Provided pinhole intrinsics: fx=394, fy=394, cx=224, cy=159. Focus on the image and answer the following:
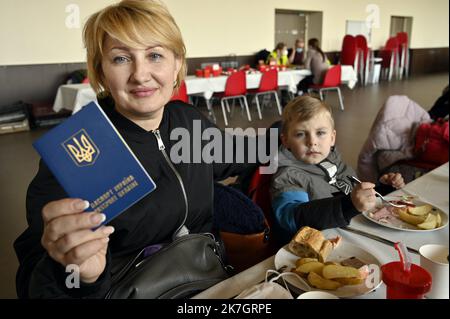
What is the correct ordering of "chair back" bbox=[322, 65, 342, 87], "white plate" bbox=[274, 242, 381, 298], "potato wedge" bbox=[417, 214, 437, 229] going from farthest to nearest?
"chair back" bbox=[322, 65, 342, 87]
"potato wedge" bbox=[417, 214, 437, 229]
"white plate" bbox=[274, 242, 381, 298]

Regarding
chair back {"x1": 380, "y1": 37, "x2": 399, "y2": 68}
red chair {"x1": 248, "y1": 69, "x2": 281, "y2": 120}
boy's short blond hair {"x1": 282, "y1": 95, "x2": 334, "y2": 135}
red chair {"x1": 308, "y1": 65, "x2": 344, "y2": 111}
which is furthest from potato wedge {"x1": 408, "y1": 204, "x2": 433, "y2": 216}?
chair back {"x1": 380, "y1": 37, "x2": 399, "y2": 68}

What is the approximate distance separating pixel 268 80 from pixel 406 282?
633 centimetres

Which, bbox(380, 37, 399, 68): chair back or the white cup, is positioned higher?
bbox(380, 37, 399, 68): chair back

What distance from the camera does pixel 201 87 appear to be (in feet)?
20.2

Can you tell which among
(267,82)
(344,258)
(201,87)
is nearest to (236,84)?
(201,87)

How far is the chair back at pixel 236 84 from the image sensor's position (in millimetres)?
6285

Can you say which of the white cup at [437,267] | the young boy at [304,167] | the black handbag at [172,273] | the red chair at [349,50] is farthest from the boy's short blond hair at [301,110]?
the red chair at [349,50]

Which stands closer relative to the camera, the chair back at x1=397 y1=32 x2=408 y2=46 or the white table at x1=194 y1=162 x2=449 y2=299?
the white table at x1=194 y1=162 x2=449 y2=299

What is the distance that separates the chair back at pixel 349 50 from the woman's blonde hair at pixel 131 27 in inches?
417

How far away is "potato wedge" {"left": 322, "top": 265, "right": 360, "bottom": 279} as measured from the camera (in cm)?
88

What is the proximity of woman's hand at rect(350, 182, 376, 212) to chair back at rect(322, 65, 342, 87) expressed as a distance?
21.4 ft

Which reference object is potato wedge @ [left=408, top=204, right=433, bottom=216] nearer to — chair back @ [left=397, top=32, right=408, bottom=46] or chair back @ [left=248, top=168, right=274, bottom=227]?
chair back @ [left=248, top=168, right=274, bottom=227]

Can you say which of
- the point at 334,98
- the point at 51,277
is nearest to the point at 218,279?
the point at 51,277

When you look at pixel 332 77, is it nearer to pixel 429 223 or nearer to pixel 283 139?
pixel 283 139
